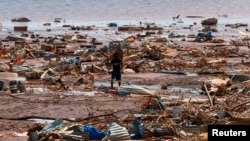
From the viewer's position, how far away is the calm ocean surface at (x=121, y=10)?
69438 millimetres

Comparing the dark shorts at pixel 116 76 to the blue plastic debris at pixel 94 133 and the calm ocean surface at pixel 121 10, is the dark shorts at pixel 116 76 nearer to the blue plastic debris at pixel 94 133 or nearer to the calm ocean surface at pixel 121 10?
A: the blue plastic debris at pixel 94 133

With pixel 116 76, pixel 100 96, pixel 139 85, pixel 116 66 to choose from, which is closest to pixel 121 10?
pixel 139 85

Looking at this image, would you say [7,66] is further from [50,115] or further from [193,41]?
[193,41]

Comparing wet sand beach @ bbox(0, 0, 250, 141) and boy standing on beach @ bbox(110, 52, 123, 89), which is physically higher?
boy standing on beach @ bbox(110, 52, 123, 89)

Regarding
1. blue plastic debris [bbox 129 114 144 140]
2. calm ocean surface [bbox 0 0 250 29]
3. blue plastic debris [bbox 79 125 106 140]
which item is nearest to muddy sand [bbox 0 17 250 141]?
blue plastic debris [bbox 129 114 144 140]

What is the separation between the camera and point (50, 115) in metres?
15.5

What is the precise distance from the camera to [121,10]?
82.4 metres

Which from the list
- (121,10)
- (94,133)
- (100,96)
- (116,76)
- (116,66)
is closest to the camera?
(94,133)

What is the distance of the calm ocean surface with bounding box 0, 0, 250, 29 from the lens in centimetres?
6944

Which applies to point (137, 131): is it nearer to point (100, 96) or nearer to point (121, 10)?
point (100, 96)

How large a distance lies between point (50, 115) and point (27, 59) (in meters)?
13.4

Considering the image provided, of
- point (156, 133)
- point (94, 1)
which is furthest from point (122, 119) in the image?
point (94, 1)

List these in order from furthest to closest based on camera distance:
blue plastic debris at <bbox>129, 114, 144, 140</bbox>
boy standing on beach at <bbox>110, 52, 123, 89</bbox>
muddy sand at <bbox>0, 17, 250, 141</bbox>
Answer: boy standing on beach at <bbox>110, 52, 123, 89</bbox>
muddy sand at <bbox>0, 17, 250, 141</bbox>
blue plastic debris at <bbox>129, 114, 144, 140</bbox>

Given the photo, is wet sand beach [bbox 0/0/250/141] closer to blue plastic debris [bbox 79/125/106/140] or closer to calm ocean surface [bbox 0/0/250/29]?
blue plastic debris [bbox 79/125/106/140]
